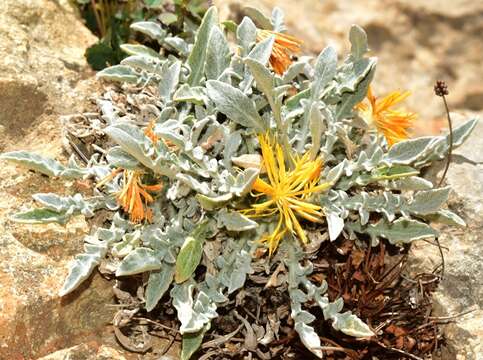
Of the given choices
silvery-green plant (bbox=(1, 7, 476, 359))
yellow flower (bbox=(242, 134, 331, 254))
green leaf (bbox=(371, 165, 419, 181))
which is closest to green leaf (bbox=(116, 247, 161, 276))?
silvery-green plant (bbox=(1, 7, 476, 359))

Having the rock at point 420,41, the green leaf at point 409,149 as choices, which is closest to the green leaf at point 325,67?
the green leaf at point 409,149

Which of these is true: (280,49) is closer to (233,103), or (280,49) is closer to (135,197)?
(233,103)

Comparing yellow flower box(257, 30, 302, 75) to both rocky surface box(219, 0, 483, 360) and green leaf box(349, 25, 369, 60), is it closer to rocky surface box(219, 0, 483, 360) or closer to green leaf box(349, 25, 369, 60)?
green leaf box(349, 25, 369, 60)

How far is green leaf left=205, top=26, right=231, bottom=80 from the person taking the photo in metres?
2.77

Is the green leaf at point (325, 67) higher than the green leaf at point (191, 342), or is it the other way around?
the green leaf at point (325, 67)

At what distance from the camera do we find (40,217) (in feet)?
8.76

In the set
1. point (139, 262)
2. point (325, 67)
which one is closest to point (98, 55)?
point (325, 67)

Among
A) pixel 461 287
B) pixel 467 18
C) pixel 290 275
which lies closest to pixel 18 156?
pixel 290 275

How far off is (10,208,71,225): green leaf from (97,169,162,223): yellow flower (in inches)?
6.9

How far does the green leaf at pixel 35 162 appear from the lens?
107 inches

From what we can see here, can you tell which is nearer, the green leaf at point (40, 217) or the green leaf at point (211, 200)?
the green leaf at point (211, 200)

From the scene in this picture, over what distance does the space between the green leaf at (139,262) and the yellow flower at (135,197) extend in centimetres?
15

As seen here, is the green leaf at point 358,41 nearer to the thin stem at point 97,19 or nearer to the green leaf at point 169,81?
the green leaf at point 169,81

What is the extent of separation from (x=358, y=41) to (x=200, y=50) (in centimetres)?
59
